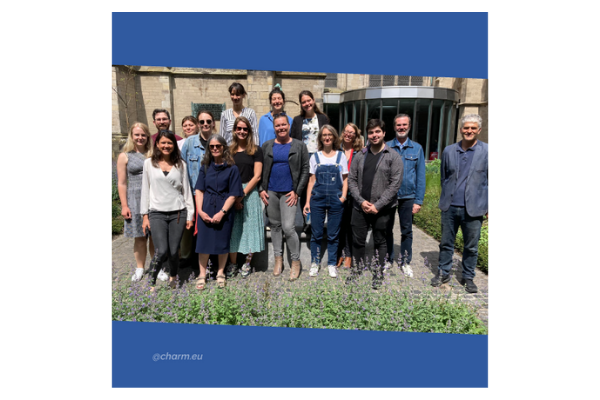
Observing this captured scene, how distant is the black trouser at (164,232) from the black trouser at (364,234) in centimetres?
204

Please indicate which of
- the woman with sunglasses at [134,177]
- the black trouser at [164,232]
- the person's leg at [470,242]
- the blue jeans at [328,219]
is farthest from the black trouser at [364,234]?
the woman with sunglasses at [134,177]

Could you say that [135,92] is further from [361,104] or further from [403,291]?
[403,291]

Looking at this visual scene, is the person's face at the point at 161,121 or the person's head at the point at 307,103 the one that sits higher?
the person's head at the point at 307,103

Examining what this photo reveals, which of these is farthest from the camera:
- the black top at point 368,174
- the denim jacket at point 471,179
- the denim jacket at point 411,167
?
the denim jacket at point 411,167

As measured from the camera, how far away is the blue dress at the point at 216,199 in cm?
339

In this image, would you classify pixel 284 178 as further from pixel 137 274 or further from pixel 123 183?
pixel 137 274

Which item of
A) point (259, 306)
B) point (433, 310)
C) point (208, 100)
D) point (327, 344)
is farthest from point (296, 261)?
point (208, 100)

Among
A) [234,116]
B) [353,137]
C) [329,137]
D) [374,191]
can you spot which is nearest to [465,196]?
[374,191]

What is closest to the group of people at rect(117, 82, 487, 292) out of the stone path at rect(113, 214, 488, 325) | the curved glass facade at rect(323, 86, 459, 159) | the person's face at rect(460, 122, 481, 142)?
the person's face at rect(460, 122, 481, 142)

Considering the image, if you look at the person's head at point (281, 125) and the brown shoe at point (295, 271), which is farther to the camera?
the brown shoe at point (295, 271)

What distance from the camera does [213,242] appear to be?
3479mm

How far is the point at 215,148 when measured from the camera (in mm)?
3273

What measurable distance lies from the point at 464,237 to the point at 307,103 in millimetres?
2548

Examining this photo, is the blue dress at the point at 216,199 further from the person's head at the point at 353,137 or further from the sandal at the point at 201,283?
the person's head at the point at 353,137
